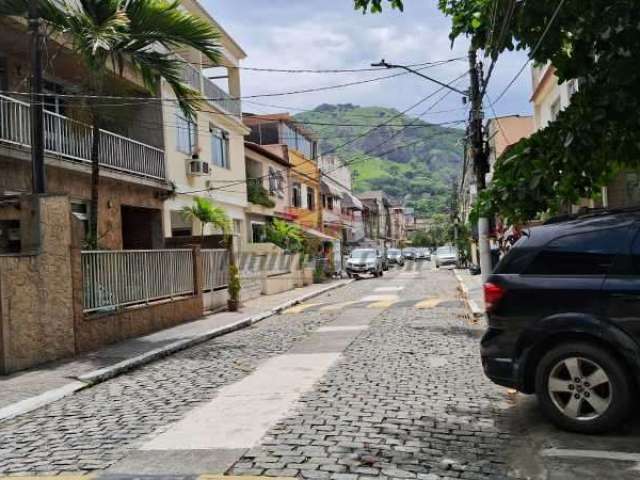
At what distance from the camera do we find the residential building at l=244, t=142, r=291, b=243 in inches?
1148

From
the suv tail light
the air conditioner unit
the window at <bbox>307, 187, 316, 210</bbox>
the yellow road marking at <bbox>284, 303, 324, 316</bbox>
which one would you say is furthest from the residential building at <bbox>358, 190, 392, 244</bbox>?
the suv tail light

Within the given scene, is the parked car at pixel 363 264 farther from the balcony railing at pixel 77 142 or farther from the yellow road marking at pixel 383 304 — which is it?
the balcony railing at pixel 77 142

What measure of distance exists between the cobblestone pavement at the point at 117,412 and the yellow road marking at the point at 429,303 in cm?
648

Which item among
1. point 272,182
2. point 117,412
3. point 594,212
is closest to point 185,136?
point 272,182

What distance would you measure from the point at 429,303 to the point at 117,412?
40.8ft

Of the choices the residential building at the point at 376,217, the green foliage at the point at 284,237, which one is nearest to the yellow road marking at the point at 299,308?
the green foliage at the point at 284,237

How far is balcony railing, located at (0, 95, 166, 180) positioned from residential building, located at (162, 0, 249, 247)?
Answer: 1308 millimetres

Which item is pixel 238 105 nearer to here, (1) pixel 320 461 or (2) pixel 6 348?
(2) pixel 6 348

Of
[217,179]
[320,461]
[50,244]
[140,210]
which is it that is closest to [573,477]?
[320,461]

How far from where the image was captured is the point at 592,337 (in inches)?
202

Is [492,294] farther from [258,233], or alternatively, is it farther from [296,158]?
[296,158]

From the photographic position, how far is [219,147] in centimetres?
2511

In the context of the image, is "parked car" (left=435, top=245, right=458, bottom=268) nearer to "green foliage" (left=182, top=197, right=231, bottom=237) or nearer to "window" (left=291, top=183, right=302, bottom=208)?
"window" (left=291, top=183, right=302, bottom=208)

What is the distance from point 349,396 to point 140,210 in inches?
564
